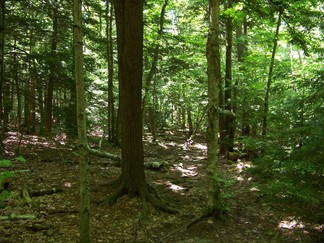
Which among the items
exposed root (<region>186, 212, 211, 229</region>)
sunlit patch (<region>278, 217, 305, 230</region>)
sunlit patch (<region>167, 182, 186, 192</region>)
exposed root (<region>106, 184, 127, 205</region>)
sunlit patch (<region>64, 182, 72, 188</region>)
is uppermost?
sunlit patch (<region>64, 182, 72, 188</region>)

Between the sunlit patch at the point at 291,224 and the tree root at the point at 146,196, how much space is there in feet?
7.62

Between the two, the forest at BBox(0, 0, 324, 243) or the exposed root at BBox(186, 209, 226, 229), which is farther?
the exposed root at BBox(186, 209, 226, 229)

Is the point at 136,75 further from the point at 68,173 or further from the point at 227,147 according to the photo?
the point at 227,147

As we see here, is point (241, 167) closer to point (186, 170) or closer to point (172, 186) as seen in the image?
point (186, 170)

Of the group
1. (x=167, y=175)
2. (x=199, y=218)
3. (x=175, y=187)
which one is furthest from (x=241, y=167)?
(x=199, y=218)

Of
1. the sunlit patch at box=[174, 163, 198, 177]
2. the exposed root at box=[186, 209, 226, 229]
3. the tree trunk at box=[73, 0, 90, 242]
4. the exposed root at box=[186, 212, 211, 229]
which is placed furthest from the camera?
the sunlit patch at box=[174, 163, 198, 177]

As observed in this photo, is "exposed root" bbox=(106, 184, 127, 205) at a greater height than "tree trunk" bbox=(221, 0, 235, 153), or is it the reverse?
"tree trunk" bbox=(221, 0, 235, 153)

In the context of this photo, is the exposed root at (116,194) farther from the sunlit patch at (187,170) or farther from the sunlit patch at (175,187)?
the sunlit patch at (187,170)

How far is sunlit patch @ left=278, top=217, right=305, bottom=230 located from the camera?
6122 mm

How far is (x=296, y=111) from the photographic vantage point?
6734 millimetres

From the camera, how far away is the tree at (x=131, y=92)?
746 centimetres

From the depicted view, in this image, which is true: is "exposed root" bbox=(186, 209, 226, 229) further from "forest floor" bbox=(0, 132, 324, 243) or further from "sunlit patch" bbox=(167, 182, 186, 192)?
"sunlit patch" bbox=(167, 182, 186, 192)

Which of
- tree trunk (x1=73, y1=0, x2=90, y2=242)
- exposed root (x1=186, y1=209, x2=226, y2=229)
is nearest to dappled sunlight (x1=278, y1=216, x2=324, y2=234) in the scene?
exposed root (x1=186, y1=209, x2=226, y2=229)

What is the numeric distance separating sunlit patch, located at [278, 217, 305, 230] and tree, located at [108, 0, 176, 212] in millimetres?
2932
